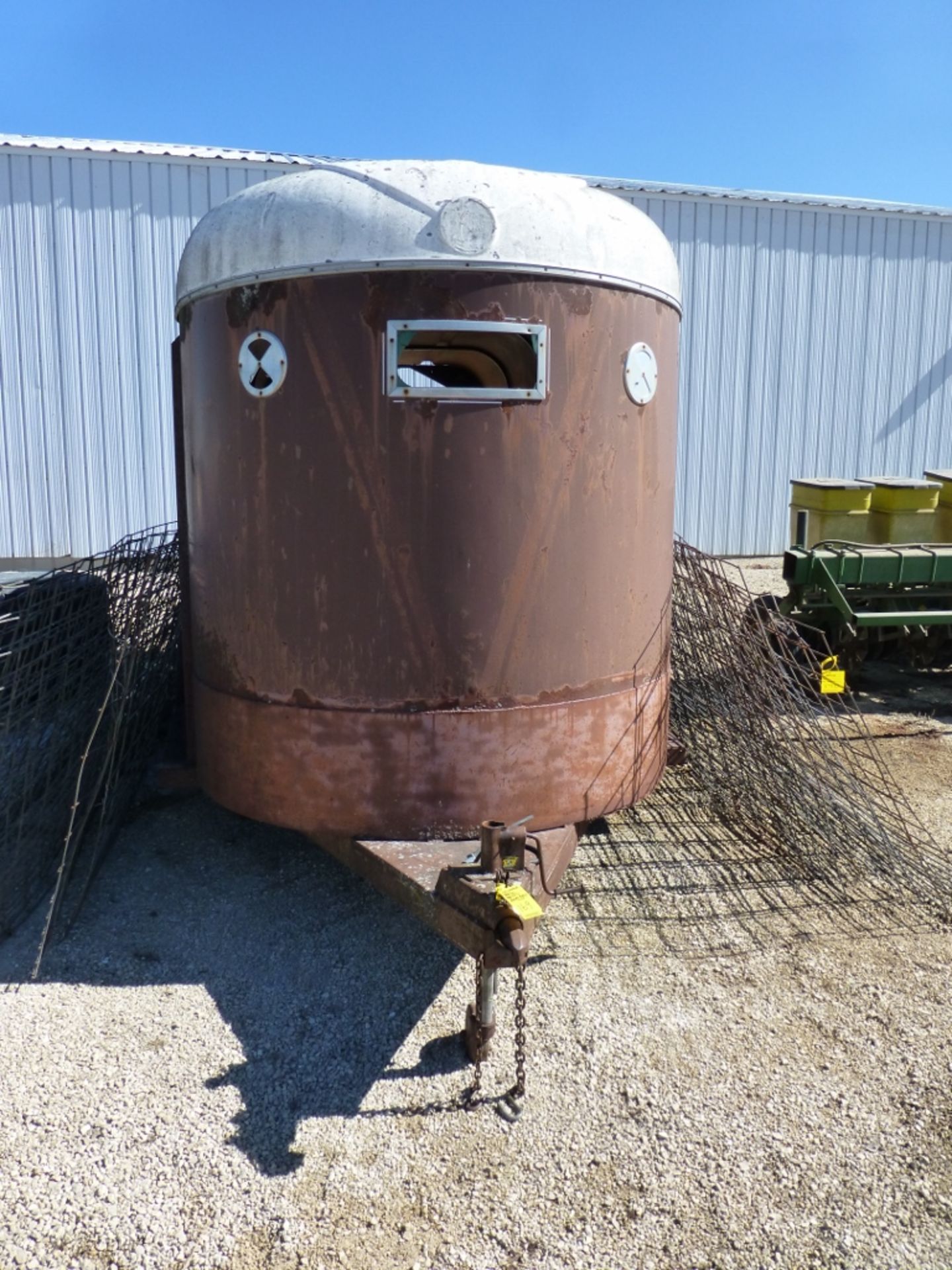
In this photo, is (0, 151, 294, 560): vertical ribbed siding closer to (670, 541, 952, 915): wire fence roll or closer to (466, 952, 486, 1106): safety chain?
(670, 541, 952, 915): wire fence roll

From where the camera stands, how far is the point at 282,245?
362 centimetres

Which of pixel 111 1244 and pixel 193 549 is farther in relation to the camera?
pixel 193 549

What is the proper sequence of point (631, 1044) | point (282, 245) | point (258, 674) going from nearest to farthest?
point (631, 1044) < point (282, 245) < point (258, 674)

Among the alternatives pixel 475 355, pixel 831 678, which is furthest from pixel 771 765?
pixel 475 355

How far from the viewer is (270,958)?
3.87 m

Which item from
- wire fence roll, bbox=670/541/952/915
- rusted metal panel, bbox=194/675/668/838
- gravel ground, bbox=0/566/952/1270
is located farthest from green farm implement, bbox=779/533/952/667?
rusted metal panel, bbox=194/675/668/838

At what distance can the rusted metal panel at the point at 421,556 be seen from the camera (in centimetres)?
359

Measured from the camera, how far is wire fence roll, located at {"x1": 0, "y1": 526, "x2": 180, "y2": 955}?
437cm

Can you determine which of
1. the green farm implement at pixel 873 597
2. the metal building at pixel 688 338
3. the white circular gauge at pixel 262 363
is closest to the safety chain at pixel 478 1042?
the white circular gauge at pixel 262 363

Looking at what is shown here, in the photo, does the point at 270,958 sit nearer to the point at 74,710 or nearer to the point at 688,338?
the point at 74,710

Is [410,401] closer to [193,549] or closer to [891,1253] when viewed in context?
[193,549]

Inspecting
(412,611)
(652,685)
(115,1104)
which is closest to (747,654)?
(652,685)

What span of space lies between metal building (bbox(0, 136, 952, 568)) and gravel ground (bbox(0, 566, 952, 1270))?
9017mm

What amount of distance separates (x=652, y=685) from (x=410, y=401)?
1539mm
